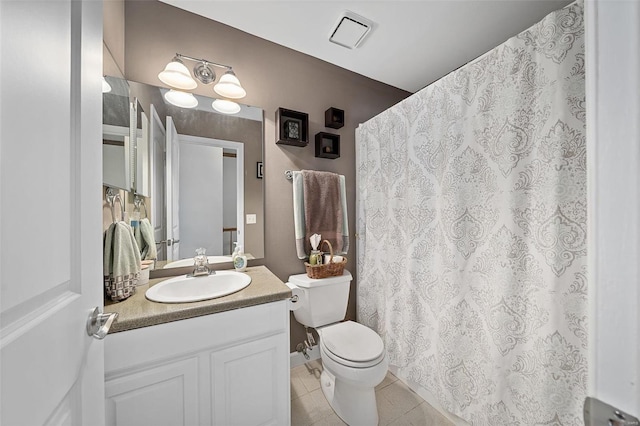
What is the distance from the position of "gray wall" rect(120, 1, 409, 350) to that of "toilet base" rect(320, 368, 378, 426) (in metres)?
0.55

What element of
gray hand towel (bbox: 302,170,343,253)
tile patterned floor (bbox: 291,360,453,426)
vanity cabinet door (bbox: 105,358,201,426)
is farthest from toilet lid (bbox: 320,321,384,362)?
vanity cabinet door (bbox: 105,358,201,426)

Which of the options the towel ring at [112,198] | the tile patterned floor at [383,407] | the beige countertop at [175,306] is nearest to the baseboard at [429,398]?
the tile patterned floor at [383,407]

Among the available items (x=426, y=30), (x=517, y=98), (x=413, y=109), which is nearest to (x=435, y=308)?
(x=517, y=98)

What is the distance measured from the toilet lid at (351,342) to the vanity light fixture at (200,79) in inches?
63.5

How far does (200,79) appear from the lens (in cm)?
148

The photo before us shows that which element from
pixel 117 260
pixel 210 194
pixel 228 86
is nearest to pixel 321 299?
pixel 210 194

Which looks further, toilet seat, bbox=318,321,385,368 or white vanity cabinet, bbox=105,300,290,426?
toilet seat, bbox=318,321,385,368

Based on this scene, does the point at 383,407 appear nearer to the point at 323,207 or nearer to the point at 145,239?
the point at 323,207

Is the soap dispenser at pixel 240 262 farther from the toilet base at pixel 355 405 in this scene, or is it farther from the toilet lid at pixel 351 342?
the toilet base at pixel 355 405

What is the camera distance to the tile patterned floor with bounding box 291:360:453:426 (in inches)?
53.1

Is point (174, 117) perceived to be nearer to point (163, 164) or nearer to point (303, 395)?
point (163, 164)

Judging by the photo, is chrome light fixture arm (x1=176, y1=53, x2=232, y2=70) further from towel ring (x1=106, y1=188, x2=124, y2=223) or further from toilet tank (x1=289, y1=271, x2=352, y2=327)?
toilet tank (x1=289, y1=271, x2=352, y2=327)

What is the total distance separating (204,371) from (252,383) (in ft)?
0.76

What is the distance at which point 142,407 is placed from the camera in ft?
2.91
